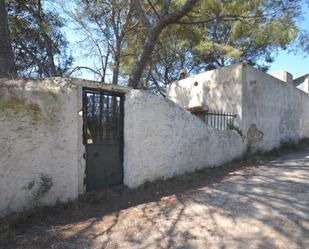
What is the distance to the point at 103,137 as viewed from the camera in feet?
17.7

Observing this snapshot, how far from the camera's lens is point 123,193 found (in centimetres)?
532

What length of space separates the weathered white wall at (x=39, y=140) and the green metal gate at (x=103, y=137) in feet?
0.79

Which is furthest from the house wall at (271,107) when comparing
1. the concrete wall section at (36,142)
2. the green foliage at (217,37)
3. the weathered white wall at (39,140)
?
the concrete wall section at (36,142)

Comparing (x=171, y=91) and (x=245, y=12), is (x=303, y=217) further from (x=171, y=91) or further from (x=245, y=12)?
(x=245, y=12)

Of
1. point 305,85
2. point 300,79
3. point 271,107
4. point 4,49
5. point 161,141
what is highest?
point 300,79

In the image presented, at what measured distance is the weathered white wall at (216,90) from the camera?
8719mm

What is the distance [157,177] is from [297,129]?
9640 millimetres

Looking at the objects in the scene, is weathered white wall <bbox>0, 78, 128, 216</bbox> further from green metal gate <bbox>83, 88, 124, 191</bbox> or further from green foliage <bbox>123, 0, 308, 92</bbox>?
green foliage <bbox>123, 0, 308, 92</bbox>

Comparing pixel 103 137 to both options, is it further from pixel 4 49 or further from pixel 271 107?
pixel 271 107

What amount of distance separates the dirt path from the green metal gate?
0.71m

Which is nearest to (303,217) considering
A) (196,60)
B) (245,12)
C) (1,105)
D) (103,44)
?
(1,105)

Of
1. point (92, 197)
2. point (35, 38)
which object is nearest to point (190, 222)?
point (92, 197)

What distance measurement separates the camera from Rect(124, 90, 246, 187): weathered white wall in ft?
18.2

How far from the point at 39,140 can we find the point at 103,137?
1357 mm
